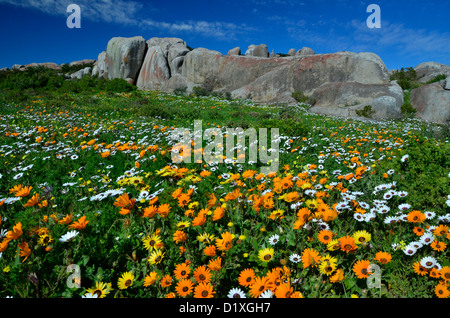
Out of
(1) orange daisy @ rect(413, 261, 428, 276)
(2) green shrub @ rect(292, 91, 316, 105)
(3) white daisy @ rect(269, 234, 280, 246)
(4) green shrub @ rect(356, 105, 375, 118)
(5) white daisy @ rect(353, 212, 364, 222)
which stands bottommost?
(1) orange daisy @ rect(413, 261, 428, 276)

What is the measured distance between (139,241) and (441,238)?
257cm

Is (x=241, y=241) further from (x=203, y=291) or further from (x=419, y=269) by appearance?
(x=419, y=269)

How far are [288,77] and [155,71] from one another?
21.2 meters

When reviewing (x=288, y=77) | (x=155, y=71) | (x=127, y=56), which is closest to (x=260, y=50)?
(x=155, y=71)

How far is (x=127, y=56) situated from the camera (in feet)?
126

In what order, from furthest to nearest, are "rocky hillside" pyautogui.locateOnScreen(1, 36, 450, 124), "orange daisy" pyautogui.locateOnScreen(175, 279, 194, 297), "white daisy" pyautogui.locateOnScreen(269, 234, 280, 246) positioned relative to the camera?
"rocky hillside" pyautogui.locateOnScreen(1, 36, 450, 124) < "white daisy" pyautogui.locateOnScreen(269, 234, 280, 246) < "orange daisy" pyautogui.locateOnScreen(175, 279, 194, 297)

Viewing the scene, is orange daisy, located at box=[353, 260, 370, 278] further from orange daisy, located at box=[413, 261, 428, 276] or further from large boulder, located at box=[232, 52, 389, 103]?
large boulder, located at box=[232, 52, 389, 103]

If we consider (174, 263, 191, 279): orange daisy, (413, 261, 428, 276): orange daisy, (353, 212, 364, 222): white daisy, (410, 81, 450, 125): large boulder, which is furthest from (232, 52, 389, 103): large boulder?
(174, 263, 191, 279): orange daisy

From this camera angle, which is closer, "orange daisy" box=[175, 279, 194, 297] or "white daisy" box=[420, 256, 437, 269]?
"orange daisy" box=[175, 279, 194, 297]

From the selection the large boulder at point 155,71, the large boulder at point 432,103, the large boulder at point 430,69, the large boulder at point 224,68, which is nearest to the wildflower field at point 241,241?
the large boulder at point 432,103

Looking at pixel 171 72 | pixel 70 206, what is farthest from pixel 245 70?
pixel 70 206

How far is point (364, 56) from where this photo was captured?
85.0 feet

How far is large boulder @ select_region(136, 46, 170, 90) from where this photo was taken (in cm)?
3709
